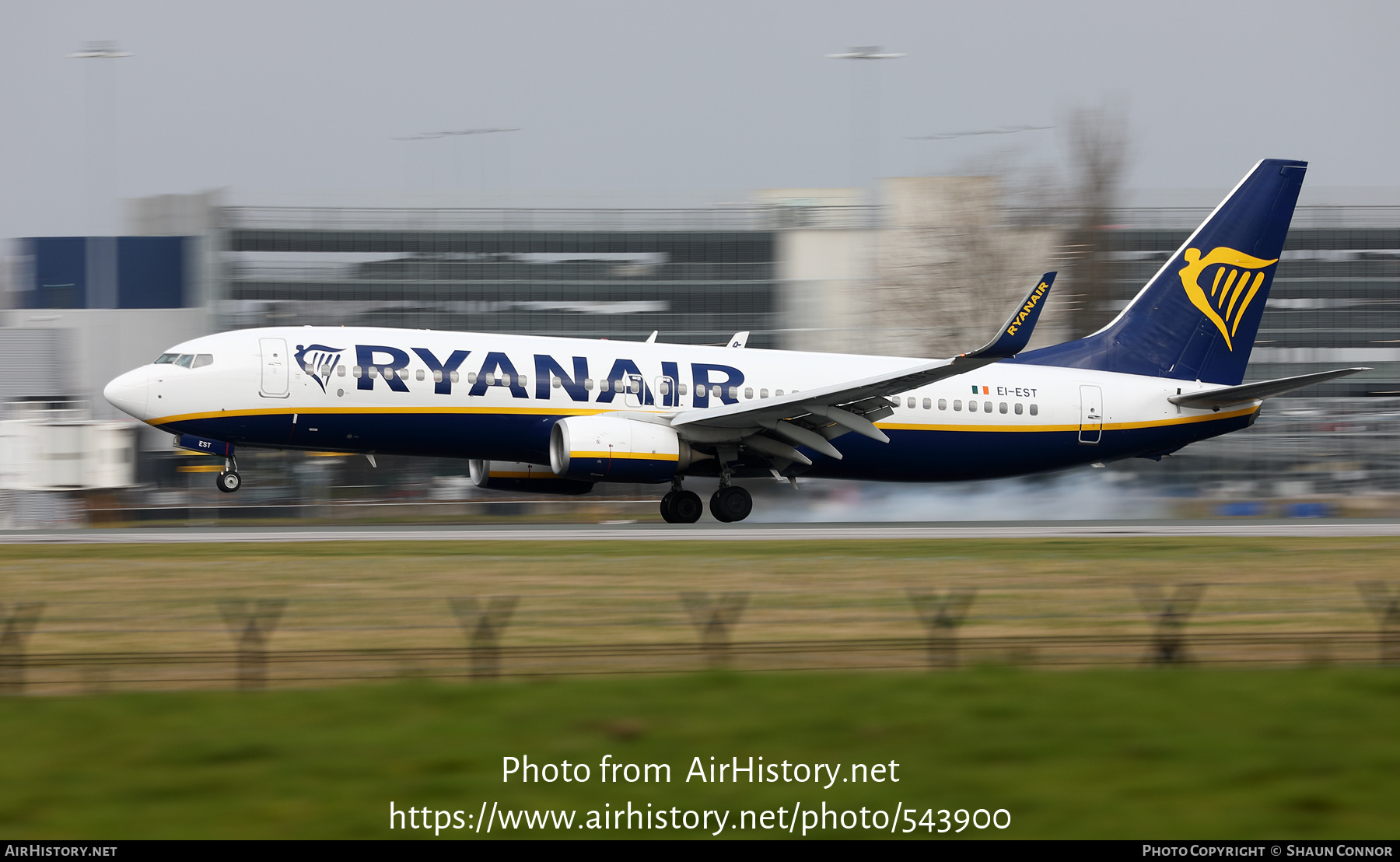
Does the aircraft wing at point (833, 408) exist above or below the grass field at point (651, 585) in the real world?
above

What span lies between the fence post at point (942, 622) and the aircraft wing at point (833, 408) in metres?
12.3

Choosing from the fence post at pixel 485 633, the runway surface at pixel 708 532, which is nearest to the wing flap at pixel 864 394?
the runway surface at pixel 708 532

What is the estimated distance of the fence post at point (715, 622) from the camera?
12.5m

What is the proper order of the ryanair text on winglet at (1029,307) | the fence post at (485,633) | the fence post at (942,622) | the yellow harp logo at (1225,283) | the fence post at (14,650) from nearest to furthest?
the fence post at (14,650) → the fence post at (485,633) → the fence post at (942,622) → the ryanair text on winglet at (1029,307) → the yellow harp logo at (1225,283)

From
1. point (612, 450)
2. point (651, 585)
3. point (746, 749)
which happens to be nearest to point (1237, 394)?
point (612, 450)

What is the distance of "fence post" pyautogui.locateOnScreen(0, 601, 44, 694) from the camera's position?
1147 cm

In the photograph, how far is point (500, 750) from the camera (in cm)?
1000

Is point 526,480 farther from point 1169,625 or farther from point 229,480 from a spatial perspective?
point 1169,625

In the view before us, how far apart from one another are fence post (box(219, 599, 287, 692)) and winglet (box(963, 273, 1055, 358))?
15642mm

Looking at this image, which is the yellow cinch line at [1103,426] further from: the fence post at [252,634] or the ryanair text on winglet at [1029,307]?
the fence post at [252,634]

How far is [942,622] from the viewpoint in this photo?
13.0m

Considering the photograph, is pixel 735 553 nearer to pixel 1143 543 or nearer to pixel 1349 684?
pixel 1143 543

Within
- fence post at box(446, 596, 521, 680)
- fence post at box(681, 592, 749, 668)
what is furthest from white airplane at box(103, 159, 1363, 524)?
fence post at box(446, 596, 521, 680)

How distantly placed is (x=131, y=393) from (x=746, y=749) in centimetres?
2143
